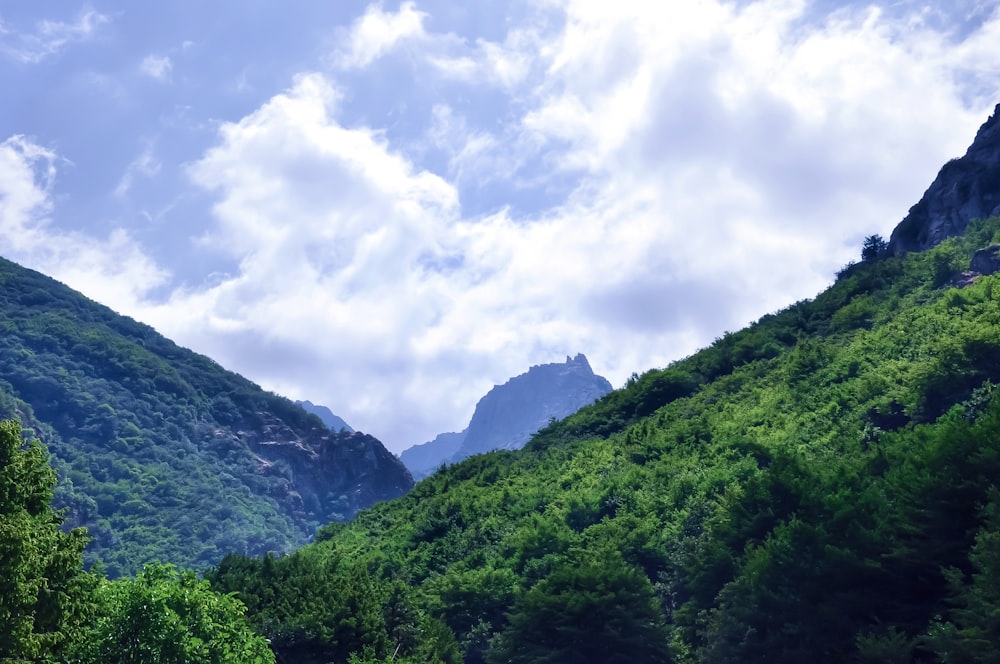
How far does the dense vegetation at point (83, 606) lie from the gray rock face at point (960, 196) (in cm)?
8285

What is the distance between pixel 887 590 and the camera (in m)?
33.9

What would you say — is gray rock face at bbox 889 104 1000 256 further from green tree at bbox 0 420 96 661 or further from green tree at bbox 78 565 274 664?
green tree at bbox 0 420 96 661

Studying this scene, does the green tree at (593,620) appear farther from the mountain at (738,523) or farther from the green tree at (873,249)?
the green tree at (873,249)

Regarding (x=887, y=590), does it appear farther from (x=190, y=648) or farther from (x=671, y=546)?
(x=190, y=648)

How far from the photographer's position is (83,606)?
27000mm

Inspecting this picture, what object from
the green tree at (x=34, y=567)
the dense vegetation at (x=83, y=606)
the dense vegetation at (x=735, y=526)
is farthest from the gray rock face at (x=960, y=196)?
the green tree at (x=34, y=567)

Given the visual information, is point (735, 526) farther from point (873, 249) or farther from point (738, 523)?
point (873, 249)

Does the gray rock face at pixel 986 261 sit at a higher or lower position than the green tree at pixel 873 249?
lower

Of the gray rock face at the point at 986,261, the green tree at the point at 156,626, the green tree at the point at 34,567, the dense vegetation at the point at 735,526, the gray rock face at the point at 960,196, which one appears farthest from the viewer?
the gray rock face at the point at 960,196

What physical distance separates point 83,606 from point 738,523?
2865 centimetres

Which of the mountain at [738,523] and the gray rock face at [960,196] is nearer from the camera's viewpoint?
the mountain at [738,523]

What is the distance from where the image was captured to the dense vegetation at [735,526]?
32625 millimetres

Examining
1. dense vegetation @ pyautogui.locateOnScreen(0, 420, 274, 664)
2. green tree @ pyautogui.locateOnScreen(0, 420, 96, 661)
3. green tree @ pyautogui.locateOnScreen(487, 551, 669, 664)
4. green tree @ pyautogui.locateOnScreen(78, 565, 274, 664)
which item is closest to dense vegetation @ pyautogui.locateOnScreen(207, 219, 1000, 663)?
green tree @ pyautogui.locateOnScreen(487, 551, 669, 664)

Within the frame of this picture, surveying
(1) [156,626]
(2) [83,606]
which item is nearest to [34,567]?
(2) [83,606]
